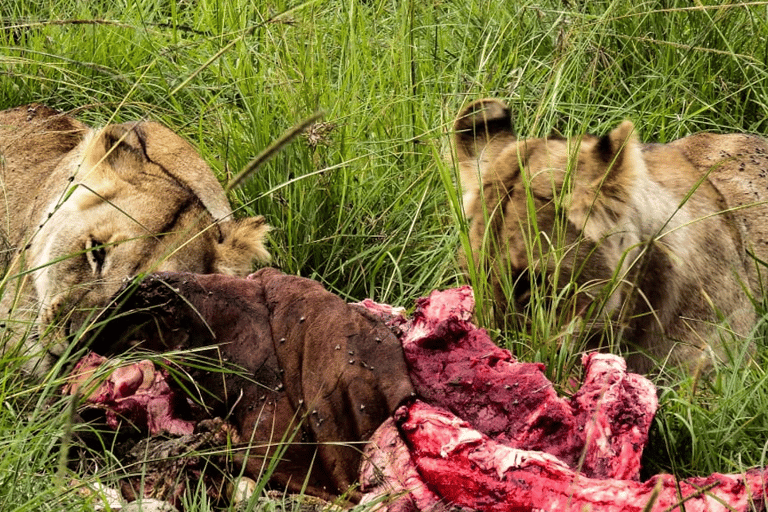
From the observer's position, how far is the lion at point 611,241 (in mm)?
3408

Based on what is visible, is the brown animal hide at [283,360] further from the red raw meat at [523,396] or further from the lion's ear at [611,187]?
the lion's ear at [611,187]

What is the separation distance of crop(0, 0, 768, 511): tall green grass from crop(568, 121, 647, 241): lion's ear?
1.26 feet

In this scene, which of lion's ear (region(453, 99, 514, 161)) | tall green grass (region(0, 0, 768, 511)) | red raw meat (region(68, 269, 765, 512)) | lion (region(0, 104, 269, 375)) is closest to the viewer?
red raw meat (region(68, 269, 765, 512))

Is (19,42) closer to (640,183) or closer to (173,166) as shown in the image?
(173,166)

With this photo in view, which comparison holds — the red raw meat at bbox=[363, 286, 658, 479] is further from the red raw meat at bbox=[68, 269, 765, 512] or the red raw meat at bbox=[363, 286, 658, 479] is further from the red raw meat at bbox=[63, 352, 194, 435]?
the red raw meat at bbox=[63, 352, 194, 435]

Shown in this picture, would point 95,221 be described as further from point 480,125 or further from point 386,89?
point 386,89

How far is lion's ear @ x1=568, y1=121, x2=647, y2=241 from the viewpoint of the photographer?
3477mm

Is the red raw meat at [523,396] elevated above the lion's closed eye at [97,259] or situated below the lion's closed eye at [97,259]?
below

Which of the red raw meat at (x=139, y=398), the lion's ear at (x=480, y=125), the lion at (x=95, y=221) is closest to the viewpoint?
the red raw meat at (x=139, y=398)

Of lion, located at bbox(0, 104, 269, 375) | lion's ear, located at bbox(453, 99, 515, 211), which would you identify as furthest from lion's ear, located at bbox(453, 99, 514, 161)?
lion, located at bbox(0, 104, 269, 375)

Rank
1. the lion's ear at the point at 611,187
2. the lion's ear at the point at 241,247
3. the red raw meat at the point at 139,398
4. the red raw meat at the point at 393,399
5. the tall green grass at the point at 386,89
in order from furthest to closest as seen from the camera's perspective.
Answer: the tall green grass at the point at 386,89 → the lion's ear at the point at 241,247 → the lion's ear at the point at 611,187 → the red raw meat at the point at 139,398 → the red raw meat at the point at 393,399

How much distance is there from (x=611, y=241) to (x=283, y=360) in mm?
1228

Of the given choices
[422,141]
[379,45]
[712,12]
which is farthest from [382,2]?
[712,12]

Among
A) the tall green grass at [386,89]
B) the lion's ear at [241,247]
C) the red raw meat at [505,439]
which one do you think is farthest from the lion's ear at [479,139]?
the red raw meat at [505,439]
